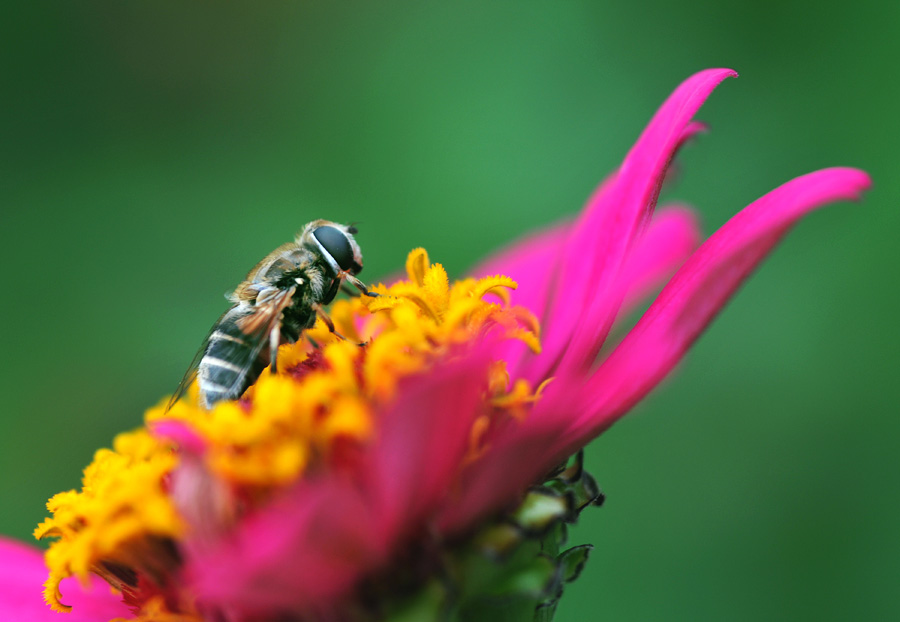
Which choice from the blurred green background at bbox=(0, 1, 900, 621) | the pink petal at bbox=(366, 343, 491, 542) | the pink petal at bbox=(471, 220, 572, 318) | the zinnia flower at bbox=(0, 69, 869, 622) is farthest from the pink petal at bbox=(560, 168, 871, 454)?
the blurred green background at bbox=(0, 1, 900, 621)

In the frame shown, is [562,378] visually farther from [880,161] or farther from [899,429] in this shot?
[880,161]

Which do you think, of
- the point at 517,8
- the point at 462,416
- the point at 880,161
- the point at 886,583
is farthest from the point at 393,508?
the point at 517,8

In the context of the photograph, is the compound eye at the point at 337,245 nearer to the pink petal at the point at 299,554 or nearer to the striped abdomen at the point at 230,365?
the striped abdomen at the point at 230,365

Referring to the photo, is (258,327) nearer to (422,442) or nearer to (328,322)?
(328,322)

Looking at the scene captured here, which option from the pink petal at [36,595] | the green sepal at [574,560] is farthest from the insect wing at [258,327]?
the green sepal at [574,560]

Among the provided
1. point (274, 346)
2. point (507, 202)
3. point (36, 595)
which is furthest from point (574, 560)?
point (507, 202)

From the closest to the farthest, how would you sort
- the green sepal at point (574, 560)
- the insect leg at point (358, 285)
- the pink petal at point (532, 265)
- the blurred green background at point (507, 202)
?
the green sepal at point (574, 560), the insect leg at point (358, 285), the pink petal at point (532, 265), the blurred green background at point (507, 202)
